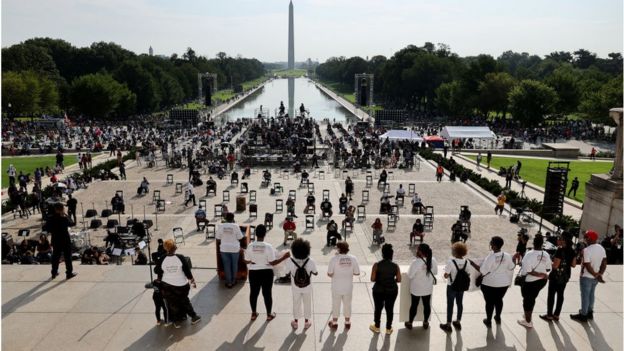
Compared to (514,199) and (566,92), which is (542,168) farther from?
(566,92)

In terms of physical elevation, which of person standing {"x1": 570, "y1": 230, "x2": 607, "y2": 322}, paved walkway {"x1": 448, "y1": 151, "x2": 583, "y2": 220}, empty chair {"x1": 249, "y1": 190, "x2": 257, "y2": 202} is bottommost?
paved walkway {"x1": 448, "y1": 151, "x2": 583, "y2": 220}

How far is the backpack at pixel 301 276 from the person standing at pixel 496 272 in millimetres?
2437

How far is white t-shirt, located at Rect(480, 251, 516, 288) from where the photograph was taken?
7.20 metres

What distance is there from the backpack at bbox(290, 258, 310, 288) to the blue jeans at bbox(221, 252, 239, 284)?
6.28 ft

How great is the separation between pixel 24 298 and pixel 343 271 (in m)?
5.22

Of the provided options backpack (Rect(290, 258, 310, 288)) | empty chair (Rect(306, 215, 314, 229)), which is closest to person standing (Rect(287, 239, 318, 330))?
backpack (Rect(290, 258, 310, 288))

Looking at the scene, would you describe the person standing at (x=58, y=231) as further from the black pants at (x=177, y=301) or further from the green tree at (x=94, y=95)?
the green tree at (x=94, y=95)

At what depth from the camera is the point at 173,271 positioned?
721 centimetres

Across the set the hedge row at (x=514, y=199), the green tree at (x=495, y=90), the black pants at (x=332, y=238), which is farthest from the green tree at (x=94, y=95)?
the black pants at (x=332, y=238)

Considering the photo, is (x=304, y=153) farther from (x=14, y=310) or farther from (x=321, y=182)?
(x=14, y=310)

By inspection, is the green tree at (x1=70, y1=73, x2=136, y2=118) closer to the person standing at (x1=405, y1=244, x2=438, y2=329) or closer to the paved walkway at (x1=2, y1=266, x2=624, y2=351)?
the paved walkway at (x1=2, y1=266, x2=624, y2=351)

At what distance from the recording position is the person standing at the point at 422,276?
7.05 m

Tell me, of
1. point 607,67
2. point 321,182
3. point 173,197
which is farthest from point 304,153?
point 607,67

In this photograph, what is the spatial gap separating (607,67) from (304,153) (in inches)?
5082
